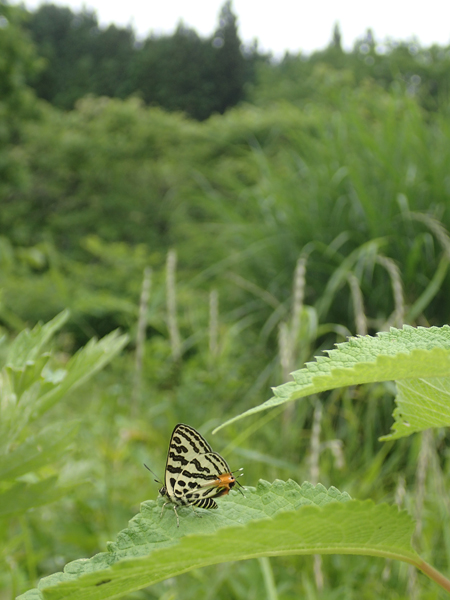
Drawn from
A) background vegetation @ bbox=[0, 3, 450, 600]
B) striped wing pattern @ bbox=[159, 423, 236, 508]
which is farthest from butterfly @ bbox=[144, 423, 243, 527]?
background vegetation @ bbox=[0, 3, 450, 600]

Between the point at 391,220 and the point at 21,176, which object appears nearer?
the point at 391,220

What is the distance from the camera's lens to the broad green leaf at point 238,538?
0.21 metres

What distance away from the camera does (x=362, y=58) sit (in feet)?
35.7

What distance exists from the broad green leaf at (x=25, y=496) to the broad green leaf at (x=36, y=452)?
1cm

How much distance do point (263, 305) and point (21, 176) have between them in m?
5.59

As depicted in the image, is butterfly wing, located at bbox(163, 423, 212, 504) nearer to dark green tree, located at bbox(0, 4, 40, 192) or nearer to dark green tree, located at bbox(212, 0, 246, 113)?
dark green tree, located at bbox(0, 4, 40, 192)

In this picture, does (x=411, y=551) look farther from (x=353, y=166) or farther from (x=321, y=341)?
(x=353, y=166)

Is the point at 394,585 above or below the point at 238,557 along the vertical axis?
below

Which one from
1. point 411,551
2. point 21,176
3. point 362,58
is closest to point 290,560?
point 411,551

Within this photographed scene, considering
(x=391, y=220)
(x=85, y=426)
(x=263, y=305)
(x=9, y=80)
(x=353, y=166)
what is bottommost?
(x=85, y=426)

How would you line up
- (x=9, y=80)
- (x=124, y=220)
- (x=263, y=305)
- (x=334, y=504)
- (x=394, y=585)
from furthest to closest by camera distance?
(x=124, y=220)
(x=9, y=80)
(x=263, y=305)
(x=394, y=585)
(x=334, y=504)

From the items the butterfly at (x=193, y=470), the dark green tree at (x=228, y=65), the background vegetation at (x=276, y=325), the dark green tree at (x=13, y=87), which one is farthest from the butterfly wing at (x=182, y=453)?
the dark green tree at (x=228, y=65)

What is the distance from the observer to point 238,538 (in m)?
0.21

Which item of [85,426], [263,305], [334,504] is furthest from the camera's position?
[263,305]
